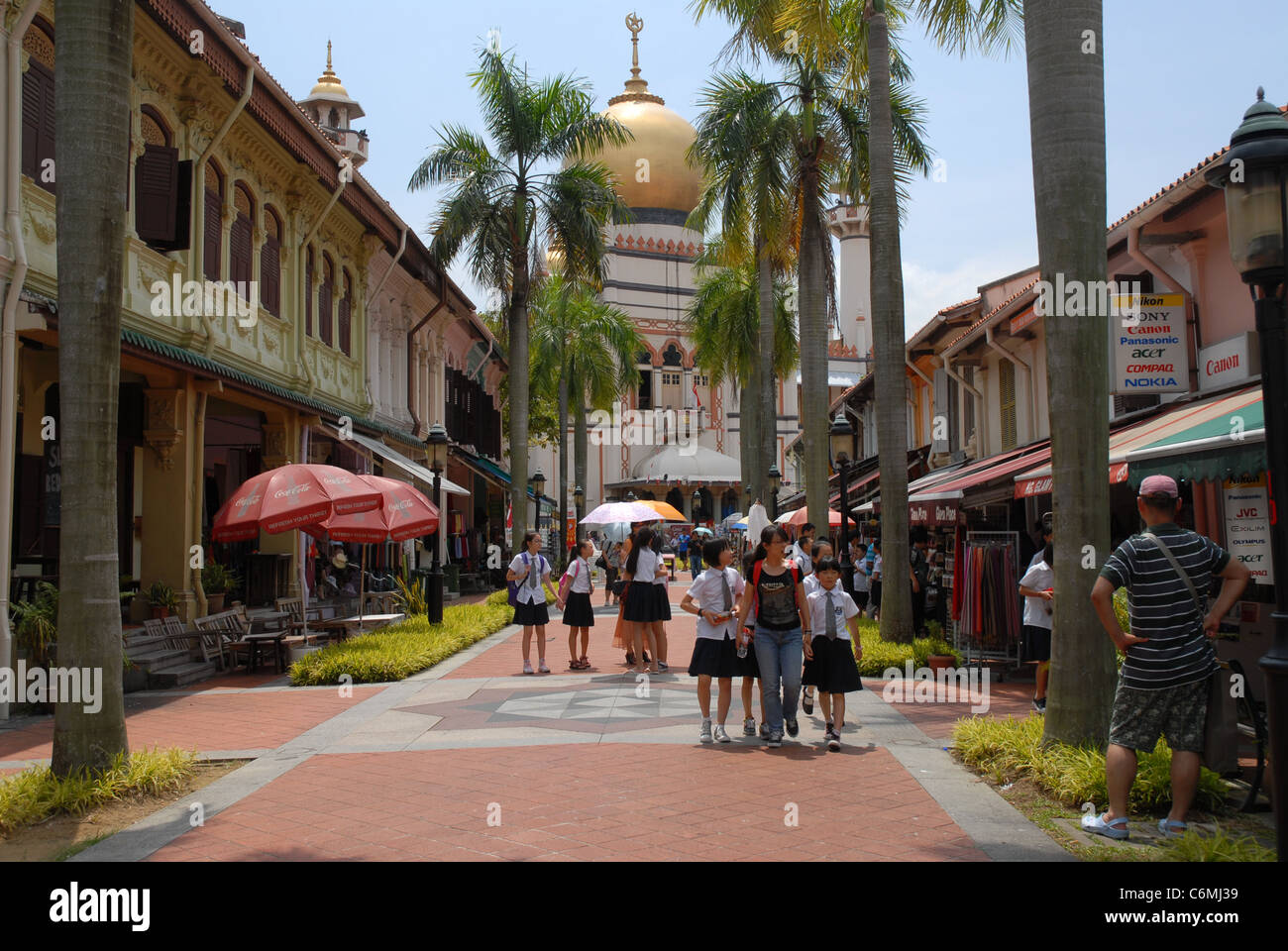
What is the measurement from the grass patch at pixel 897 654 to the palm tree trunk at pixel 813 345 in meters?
5.48

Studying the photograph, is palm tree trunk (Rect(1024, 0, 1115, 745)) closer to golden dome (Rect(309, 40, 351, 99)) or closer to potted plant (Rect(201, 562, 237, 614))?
potted plant (Rect(201, 562, 237, 614))

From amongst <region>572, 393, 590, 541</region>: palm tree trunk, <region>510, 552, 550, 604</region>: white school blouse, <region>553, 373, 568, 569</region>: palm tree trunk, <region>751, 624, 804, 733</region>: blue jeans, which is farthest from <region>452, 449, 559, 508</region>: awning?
<region>751, 624, 804, 733</region>: blue jeans

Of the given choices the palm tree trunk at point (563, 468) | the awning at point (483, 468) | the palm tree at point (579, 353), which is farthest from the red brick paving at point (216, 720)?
the palm tree at point (579, 353)

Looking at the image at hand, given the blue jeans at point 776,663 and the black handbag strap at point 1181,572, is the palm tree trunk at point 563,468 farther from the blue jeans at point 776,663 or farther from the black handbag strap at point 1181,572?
the black handbag strap at point 1181,572

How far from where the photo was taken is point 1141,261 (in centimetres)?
1284

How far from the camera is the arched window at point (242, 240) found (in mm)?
17719

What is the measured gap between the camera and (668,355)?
6475 centimetres

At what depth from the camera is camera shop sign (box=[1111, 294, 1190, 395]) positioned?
12562mm

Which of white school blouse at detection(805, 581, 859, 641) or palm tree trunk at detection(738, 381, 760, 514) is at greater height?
palm tree trunk at detection(738, 381, 760, 514)

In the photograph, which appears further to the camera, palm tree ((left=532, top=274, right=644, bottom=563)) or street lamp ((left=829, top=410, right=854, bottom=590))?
palm tree ((left=532, top=274, right=644, bottom=563))

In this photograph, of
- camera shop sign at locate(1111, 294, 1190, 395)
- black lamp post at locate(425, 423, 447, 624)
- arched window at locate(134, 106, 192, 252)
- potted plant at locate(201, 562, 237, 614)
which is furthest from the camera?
black lamp post at locate(425, 423, 447, 624)

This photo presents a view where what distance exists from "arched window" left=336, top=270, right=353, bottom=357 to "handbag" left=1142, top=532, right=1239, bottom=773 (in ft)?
66.8

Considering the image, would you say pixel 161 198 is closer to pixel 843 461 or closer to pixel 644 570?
pixel 644 570

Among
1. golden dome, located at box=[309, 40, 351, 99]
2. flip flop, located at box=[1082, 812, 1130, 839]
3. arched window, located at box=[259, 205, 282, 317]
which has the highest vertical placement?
golden dome, located at box=[309, 40, 351, 99]
